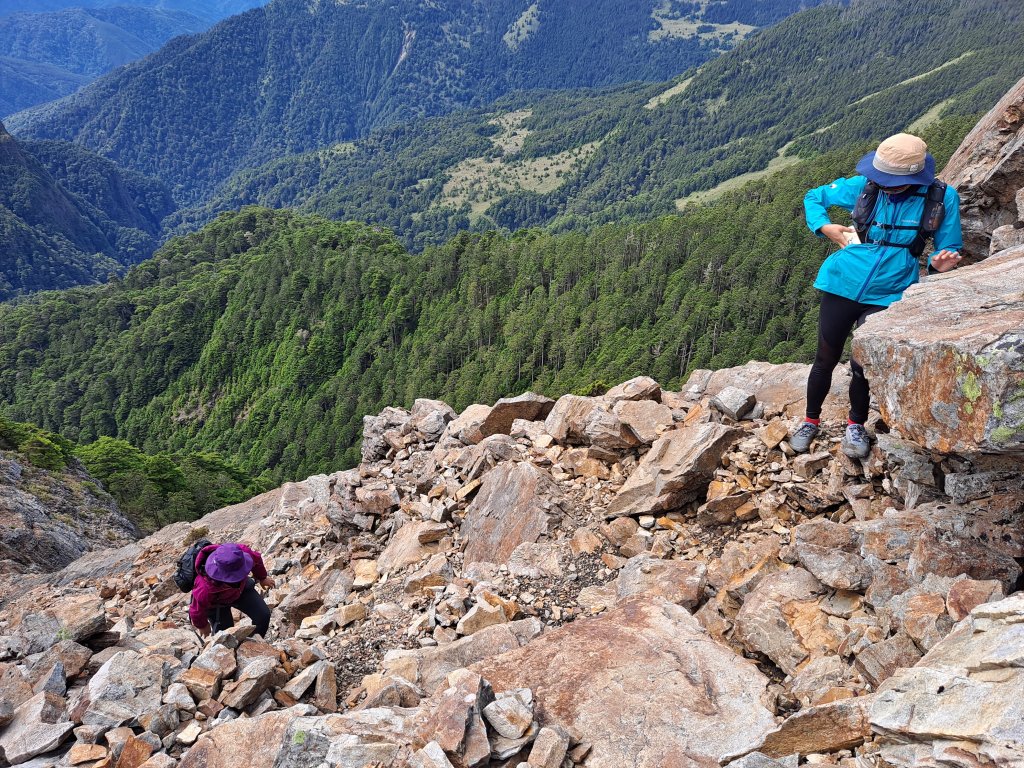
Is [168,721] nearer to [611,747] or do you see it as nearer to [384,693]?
[384,693]

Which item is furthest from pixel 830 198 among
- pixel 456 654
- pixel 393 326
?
pixel 393 326

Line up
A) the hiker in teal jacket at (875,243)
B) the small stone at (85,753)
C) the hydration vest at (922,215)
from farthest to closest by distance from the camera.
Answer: the hydration vest at (922,215), the hiker in teal jacket at (875,243), the small stone at (85,753)

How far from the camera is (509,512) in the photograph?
13.9 m

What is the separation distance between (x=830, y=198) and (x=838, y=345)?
7.60 feet

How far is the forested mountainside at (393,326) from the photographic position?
374ft

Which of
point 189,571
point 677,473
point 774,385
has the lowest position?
point 189,571

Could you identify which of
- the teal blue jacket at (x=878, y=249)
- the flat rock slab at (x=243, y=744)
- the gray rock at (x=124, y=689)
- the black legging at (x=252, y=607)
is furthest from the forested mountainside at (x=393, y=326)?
the flat rock slab at (x=243, y=744)

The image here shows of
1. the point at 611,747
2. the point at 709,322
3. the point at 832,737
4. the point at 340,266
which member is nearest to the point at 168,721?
the point at 611,747

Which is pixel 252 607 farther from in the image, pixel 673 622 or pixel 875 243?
pixel 875 243

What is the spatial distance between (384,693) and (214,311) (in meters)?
178

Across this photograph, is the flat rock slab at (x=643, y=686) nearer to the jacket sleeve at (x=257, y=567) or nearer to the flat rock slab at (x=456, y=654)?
the flat rock slab at (x=456, y=654)

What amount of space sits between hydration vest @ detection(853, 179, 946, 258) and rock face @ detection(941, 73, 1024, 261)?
2.95 meters

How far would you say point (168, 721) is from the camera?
26.6 ft

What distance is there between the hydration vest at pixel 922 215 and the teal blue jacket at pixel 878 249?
1.9 inches
